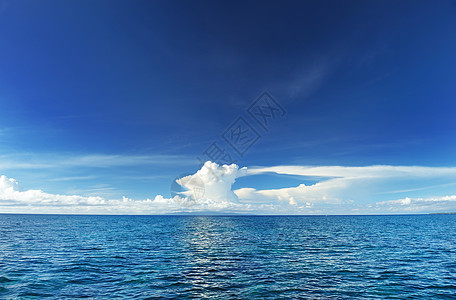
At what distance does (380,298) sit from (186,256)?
2792 centimetres

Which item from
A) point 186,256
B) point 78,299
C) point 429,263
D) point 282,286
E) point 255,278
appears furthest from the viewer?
point 186,256

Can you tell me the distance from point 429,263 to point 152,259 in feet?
132

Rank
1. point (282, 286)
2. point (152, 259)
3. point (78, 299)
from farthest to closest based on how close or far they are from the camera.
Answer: point (152, 259)
point (282, 286)
point (78, 299)

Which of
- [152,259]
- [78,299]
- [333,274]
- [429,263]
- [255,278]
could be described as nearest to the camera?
[78,299]

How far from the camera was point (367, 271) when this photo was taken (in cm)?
2984

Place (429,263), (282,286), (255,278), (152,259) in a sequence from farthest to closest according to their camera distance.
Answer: (152,259), (429,263), (255,278), (282,286)

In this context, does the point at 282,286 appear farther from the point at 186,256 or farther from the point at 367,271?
the point at 186,256

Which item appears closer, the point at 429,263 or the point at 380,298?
the point at 380,298

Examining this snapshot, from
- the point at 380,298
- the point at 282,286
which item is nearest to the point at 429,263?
the point at 380,298

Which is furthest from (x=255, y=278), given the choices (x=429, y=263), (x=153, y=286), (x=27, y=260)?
(x=27, y=260)

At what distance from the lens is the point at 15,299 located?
20.7 metres

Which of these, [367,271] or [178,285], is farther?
[367,271]

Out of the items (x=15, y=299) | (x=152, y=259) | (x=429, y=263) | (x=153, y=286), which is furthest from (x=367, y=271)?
(x=15, y=299)

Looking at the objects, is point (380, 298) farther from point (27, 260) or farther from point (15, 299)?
point (27, 260)
